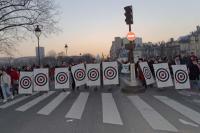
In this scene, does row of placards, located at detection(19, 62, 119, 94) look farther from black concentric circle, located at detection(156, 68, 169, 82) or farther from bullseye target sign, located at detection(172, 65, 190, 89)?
bullseye target sign, located at detection(172, 65, 190, 89)

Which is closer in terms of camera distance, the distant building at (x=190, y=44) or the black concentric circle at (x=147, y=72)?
the black concentric circle at (x=147, y=72)

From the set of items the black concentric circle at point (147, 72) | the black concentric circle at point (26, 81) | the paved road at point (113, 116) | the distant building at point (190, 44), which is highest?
the distant building at point (190, 44)

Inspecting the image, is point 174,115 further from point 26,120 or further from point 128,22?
point 128,22

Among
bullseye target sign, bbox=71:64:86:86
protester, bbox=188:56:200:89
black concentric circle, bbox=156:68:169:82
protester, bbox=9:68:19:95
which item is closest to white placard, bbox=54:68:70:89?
bullseye target sign, bbox=71:64:86:86

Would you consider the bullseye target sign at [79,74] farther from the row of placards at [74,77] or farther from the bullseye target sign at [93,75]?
the bullseye target sign at [93,75]

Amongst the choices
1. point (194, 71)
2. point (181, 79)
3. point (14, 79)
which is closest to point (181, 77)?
point (181, 79)

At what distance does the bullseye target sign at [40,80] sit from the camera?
2647cm

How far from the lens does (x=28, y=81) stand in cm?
2631

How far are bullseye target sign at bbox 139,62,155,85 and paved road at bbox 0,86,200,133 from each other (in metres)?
4.30

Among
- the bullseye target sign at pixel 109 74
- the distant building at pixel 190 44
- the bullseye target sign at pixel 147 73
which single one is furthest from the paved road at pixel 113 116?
the distant building at pixel 190 44

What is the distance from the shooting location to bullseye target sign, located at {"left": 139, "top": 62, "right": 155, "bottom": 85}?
85.2 feet

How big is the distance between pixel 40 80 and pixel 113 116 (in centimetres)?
1228

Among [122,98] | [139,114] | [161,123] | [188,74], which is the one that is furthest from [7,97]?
[161,123]

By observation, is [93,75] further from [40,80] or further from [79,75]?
[40,80]
